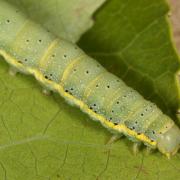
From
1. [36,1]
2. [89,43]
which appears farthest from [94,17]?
[36,1]

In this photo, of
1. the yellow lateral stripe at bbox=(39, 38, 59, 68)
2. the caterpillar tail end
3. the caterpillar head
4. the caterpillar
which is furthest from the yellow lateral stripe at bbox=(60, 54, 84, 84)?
the caterpillar head

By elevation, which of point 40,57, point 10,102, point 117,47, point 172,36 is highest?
point 172,36

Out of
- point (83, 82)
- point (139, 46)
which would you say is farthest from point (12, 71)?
point (139, 46)

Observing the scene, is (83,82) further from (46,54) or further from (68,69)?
(46,54)

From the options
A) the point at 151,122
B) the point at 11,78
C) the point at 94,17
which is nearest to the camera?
the point at 151,122

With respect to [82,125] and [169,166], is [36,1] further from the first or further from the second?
[169,166]

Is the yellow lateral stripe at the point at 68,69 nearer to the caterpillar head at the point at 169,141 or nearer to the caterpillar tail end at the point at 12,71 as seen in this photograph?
the caterpillar tail end at the point at 12,71

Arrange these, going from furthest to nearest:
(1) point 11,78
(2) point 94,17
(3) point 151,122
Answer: (2) point 94,17, (1) point 11,78, (3) point 151,122
